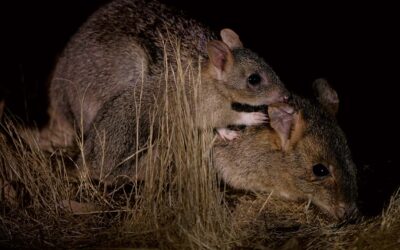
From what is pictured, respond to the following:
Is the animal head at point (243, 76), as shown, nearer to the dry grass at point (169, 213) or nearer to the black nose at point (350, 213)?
the dry grass at point (169, 213)

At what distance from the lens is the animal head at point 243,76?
5875 mm

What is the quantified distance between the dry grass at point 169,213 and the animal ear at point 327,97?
903 mm

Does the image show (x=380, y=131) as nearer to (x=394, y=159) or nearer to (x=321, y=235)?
(x=394, y=159)

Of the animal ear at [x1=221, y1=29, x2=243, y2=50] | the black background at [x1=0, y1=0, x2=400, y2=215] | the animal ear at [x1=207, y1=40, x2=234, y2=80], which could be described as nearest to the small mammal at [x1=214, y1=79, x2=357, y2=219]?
the animal ear at [x1=207, y1=40, x2=234, y2=80]

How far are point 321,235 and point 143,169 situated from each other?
1749 mm

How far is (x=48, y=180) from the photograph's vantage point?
5.50 meters

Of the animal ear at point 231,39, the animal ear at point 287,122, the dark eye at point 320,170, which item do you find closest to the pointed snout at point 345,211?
the dark eye at point 320,170

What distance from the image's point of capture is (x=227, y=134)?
6.05 m

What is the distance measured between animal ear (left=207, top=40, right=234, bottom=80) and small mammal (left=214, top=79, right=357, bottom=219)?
619mm

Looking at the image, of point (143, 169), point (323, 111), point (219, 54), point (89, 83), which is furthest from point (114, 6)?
point (323, 111)

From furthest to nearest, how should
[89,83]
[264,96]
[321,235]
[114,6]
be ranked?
[114,6] → [89,83] → [264,96] → [321,235]

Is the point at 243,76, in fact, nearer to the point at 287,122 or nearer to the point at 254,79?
the point at 254,79

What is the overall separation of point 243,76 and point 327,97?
0.78 metres

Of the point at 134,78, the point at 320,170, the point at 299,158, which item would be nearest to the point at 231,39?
the point at 134,78
